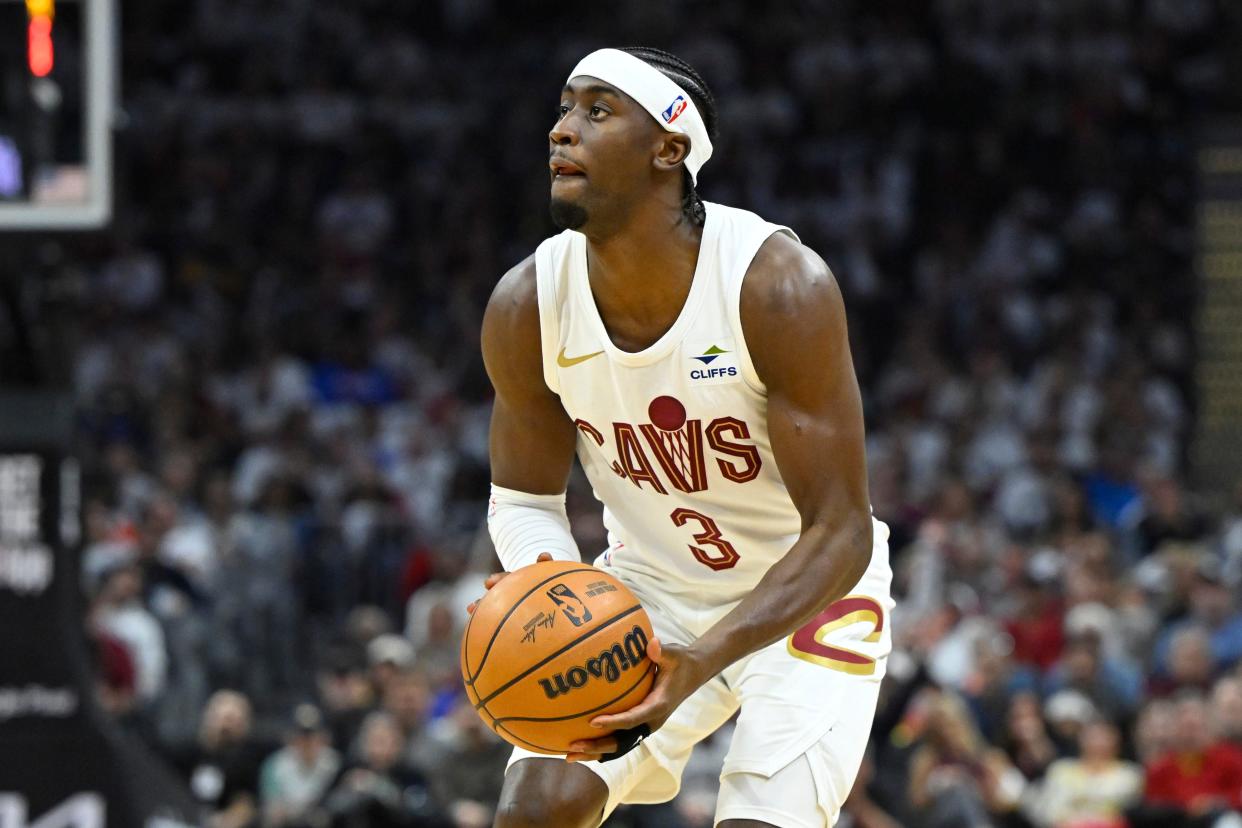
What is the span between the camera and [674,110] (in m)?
4.24

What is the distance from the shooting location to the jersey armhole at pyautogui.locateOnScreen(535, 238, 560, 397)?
4430 mm

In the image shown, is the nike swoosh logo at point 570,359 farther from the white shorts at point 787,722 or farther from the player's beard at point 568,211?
the white shorts at point 787,722

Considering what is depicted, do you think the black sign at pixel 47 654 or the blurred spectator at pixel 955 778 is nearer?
the black sign at pixel 47 654

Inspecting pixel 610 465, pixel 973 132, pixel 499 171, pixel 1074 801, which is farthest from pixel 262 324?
pixel 610 465

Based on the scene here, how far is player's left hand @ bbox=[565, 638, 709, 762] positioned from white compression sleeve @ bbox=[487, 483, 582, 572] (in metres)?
0.60

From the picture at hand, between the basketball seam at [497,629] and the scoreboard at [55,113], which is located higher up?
the scoreboard at [55,113]

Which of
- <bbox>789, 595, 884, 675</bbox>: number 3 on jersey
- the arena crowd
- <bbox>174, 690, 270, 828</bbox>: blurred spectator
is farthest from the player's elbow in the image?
<bbox>174, 690, 270, 828</bbox>: blurred spectator

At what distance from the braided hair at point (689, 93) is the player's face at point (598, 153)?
15cm

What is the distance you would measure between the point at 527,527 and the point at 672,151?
980 millimetres

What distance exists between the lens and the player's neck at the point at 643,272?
4277 mm

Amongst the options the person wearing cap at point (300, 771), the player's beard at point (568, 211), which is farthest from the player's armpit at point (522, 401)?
the person wearing cap at point (300, 771)

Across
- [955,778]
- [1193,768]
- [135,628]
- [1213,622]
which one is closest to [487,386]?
[135,628]

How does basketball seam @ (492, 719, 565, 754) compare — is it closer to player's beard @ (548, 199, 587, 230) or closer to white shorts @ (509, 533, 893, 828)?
white shorts @ (509, 533, 893, 828)

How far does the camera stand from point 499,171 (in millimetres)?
16266
